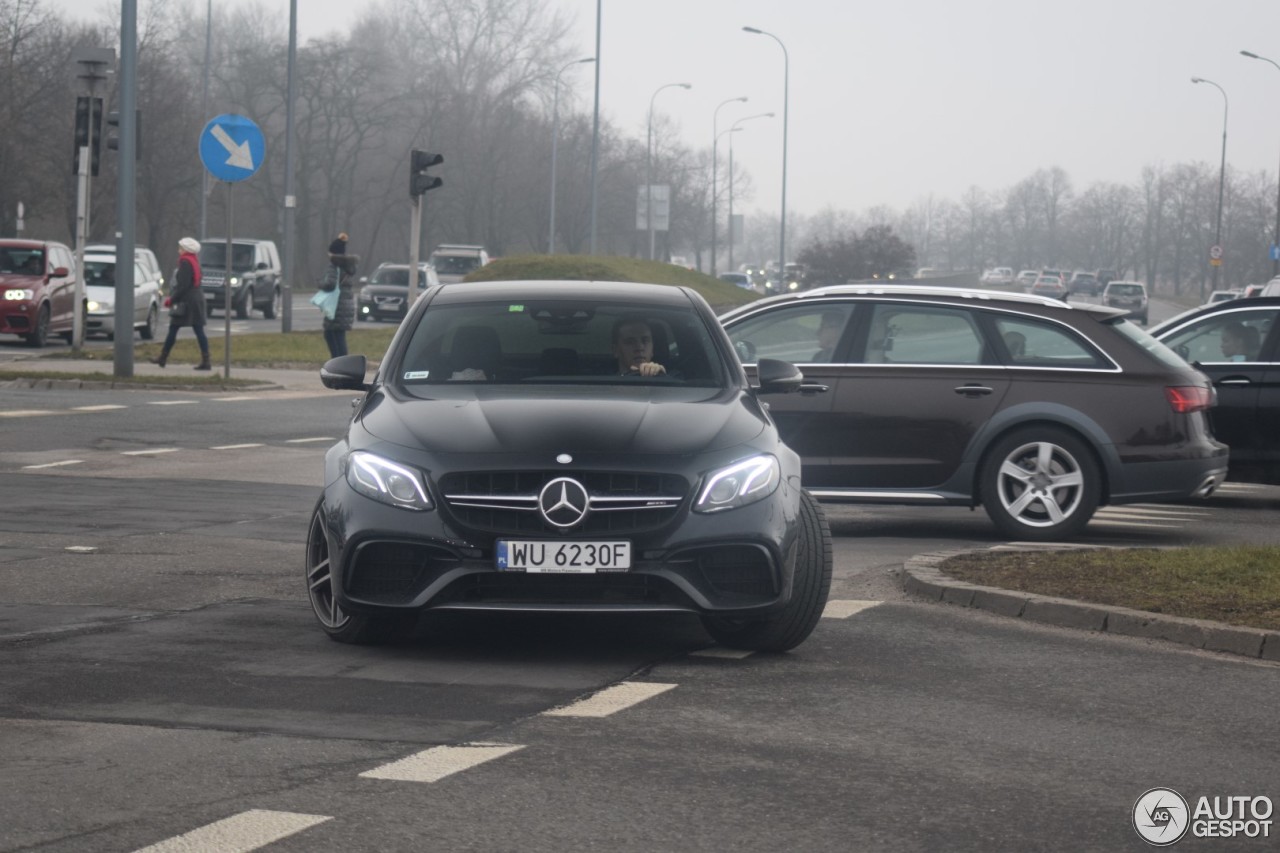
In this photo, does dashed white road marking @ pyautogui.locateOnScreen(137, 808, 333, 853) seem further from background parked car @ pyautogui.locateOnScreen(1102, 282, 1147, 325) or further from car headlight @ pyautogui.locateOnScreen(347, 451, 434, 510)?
background parked car @ pyautogui.locateOnScreen(1102, 282, 1147, 325)

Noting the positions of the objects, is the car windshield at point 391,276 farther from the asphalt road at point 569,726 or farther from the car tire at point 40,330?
the asphalt road at point 569,726

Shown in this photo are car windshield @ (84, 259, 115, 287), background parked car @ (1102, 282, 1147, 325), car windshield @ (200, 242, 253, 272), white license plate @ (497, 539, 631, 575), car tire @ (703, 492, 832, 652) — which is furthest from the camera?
background parked car @ (1102, 282, 1147, 325)

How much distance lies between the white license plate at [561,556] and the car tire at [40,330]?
1056 inches

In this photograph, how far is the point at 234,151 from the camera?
23562mm

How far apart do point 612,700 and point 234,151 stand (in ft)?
59.1

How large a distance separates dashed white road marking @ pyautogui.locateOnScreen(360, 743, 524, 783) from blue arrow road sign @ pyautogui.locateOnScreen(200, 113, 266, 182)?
59.3ft

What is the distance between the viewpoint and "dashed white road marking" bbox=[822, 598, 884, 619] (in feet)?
29.3

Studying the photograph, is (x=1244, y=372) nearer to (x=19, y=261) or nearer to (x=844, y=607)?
(x=844, y=607)

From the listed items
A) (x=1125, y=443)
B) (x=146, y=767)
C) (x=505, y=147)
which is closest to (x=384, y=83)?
(x=505, y=147)

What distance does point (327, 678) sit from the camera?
706 cm

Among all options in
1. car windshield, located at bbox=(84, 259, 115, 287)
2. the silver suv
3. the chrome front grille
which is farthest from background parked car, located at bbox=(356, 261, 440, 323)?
the chrome front grille

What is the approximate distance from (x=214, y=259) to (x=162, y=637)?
4226 centimetres
